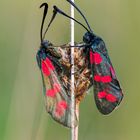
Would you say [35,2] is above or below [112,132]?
above

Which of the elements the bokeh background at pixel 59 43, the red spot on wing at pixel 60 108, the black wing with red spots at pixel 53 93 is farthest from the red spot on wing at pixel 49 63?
the bokeh background at pixel 59 43

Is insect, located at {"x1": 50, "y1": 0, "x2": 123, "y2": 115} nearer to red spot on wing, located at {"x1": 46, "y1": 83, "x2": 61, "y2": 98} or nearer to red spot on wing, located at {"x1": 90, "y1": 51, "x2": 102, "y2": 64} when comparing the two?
red spot on wing, located at {"x1": 90, "y1": 51, "x2": 102, "y2": 64}

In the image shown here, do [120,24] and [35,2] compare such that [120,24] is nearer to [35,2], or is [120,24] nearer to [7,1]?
[35,2]

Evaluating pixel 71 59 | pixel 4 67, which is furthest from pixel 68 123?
pixel 4 67

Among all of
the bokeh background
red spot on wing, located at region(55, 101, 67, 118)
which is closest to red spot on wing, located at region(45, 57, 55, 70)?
red spot on wing, located at region(55, 101, 67, 118)

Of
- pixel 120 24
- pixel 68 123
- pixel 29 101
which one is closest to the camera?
pixel 68 123

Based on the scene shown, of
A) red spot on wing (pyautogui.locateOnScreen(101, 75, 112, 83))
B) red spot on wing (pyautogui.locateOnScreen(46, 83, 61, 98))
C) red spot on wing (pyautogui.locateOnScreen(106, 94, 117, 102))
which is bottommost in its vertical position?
red spot on wing (pyautogui.locateOnScreen(106, 94, 117, 102))

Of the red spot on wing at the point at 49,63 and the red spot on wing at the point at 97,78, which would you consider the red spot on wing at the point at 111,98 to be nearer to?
the red spot on wing at the point at 97,78

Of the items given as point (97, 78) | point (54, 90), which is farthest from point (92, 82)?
point (54, 90)
